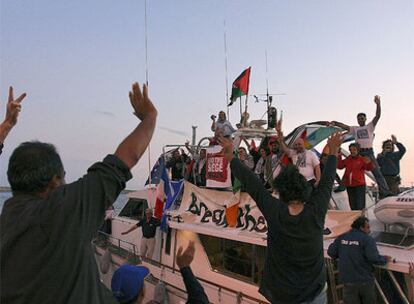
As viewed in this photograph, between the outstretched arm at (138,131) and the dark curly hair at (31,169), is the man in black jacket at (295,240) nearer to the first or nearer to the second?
the outstretched arm at (138,131)

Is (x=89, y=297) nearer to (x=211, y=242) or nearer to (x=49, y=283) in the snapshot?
(x=49, y=283)

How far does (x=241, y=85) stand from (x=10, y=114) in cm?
918

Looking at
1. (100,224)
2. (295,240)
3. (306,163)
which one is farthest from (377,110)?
(100,224)

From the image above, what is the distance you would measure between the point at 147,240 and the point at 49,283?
338 inches

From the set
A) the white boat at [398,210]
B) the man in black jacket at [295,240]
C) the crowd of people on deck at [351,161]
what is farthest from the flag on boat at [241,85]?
the man in black jacket at [295,240]

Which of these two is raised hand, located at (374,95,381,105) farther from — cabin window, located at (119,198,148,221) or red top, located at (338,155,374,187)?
cabin window, located at (119,198,148,221)

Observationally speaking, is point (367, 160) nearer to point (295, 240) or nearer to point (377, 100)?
point (377, 100)

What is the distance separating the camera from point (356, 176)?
6.50 m

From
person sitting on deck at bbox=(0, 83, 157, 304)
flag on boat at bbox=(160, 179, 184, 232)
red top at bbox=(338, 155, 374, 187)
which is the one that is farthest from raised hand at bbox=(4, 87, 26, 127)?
flag on boat at bbox=(160, 179, 184, 232)

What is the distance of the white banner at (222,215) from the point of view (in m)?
5.54

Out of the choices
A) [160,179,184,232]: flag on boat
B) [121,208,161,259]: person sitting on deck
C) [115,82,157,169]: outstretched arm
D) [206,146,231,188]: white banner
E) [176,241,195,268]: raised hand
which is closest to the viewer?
[115,82,157,169]: outstretched arm

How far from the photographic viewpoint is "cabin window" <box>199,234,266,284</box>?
6559 millimetres

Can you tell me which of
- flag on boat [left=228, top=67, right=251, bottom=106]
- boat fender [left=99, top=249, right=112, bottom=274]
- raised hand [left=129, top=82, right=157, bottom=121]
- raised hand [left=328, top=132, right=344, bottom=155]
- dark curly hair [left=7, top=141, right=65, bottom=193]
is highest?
flag on boat [left=228, top=67, right=251, bottom=106]

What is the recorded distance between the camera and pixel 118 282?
2102 mm
